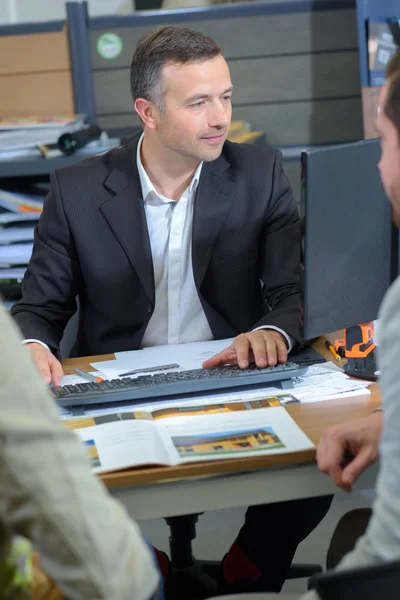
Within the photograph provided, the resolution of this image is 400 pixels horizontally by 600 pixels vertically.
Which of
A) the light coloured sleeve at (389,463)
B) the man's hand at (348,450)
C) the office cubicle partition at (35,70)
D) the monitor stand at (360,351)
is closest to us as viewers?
the light coloured sleeve at (389,463)

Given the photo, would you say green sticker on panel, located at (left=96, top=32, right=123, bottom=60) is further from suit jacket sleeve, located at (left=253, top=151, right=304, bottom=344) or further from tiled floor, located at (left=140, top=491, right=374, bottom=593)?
tiled floor, located at (left=140, top=491, right=374, bottom=593)

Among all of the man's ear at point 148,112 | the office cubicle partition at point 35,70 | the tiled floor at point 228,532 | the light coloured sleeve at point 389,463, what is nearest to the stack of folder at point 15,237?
the office cubicle partition at point 35,70

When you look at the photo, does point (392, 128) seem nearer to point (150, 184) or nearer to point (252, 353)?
point (252, 353)

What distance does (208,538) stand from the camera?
2404mm

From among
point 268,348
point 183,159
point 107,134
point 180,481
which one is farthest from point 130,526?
point 107,134

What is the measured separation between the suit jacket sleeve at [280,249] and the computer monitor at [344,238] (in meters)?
0.36

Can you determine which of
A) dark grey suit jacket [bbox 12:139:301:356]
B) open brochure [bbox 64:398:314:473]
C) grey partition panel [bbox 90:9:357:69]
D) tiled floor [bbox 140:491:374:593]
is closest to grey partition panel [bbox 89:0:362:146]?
grey partition panel [bbox 90:9:357:69]

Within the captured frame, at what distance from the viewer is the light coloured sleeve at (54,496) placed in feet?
2.43

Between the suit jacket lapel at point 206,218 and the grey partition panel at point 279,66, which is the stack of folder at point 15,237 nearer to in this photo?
the grey partition panel at point 279,66

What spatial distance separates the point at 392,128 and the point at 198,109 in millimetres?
1041

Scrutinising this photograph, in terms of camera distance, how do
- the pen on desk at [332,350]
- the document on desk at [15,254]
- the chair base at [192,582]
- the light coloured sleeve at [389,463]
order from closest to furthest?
the light coloured sleeve at [389,463] < the pen on desk at [332,350] < the chair base at [192,582] < the document on desk at [15,254]

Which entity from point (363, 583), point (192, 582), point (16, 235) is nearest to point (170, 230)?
point (16, 235)

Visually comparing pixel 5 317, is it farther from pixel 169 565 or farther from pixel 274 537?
pixel 169 565

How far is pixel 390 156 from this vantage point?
3.59 feet
